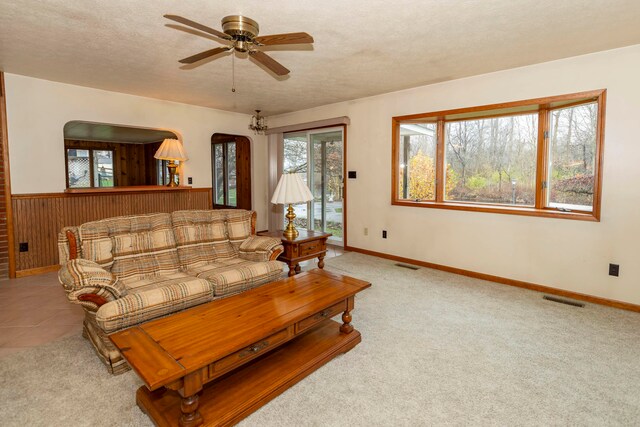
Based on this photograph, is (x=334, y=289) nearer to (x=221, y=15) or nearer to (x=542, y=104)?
(x=221, y=15)

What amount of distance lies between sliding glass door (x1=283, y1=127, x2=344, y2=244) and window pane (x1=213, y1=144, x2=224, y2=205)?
194 centimetres

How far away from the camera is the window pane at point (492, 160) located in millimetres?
3844

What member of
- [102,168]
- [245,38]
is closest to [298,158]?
[245,38]

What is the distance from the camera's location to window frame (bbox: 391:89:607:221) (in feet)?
10.5

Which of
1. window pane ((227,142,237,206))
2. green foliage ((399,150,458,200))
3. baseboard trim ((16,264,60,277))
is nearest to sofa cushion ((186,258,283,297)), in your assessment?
green foliage ((399,150,458,200))

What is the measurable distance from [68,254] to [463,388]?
291 centimetres

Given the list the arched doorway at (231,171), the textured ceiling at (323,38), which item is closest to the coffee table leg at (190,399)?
the textured ceiling at (323,38)

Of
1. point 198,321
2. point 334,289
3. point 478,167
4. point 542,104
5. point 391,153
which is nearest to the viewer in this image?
point 198,321

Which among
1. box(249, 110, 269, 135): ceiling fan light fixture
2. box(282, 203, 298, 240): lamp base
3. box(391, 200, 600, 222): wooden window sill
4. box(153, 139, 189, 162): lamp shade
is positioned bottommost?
box(282, 203, 298, 240): lamp base

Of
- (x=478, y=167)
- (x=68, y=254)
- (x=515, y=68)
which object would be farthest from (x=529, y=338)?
(x=68, y=254)

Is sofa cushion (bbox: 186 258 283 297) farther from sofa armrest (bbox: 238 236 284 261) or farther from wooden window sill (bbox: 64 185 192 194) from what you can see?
wooden window sill (bbox: 64 185 192 194)

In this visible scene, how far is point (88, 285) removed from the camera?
2119 mm

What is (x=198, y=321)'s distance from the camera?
1894mm

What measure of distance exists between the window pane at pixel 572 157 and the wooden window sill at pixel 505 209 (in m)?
0.18
